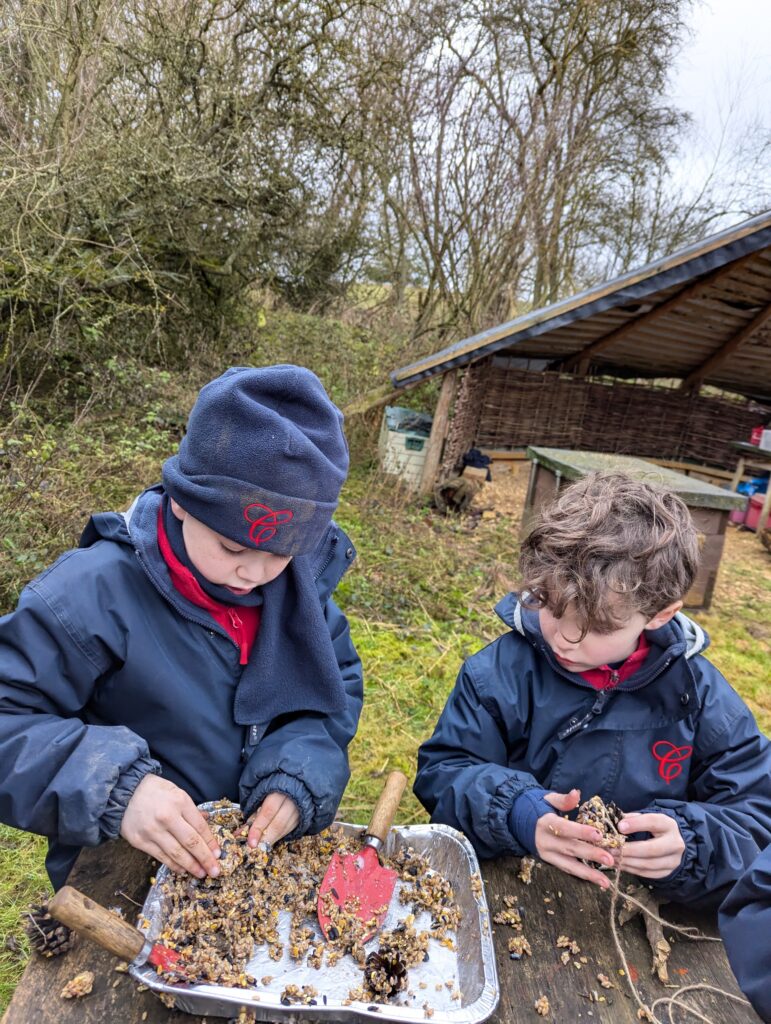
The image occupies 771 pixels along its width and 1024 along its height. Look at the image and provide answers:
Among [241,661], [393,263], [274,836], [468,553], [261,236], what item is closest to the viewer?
[274,836]

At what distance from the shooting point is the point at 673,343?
10.0 m

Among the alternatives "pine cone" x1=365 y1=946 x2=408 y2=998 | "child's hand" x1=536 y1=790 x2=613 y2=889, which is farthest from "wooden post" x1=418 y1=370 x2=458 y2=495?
"pine cone" x1=365 y1=946 x2=408 y2=998

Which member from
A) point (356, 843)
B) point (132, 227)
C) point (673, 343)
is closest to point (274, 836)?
point (356, 843)

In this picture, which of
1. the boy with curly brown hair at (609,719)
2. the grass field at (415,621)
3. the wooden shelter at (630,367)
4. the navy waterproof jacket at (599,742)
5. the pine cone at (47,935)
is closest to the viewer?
the pine cone at (47,935)

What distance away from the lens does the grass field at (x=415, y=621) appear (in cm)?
328

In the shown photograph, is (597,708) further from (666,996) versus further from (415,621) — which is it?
(415,621)

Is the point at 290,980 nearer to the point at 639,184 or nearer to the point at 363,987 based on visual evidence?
the point at 363,987

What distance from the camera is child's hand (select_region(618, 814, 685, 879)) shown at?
142 centimetres

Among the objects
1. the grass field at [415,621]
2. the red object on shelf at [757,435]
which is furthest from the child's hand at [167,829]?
the red object on shelf at [757,435]

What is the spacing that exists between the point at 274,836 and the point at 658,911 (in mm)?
854

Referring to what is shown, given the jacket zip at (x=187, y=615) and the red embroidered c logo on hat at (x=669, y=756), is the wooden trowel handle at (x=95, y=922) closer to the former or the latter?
the jacket zip at (x=187, y=615)

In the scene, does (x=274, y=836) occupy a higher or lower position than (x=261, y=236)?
lower

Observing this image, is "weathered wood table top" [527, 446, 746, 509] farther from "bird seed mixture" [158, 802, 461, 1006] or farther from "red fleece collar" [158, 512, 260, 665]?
"bird seed mixture" [158, 802, 461, 1006]

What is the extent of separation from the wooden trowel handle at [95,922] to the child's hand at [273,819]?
0.34 meters
